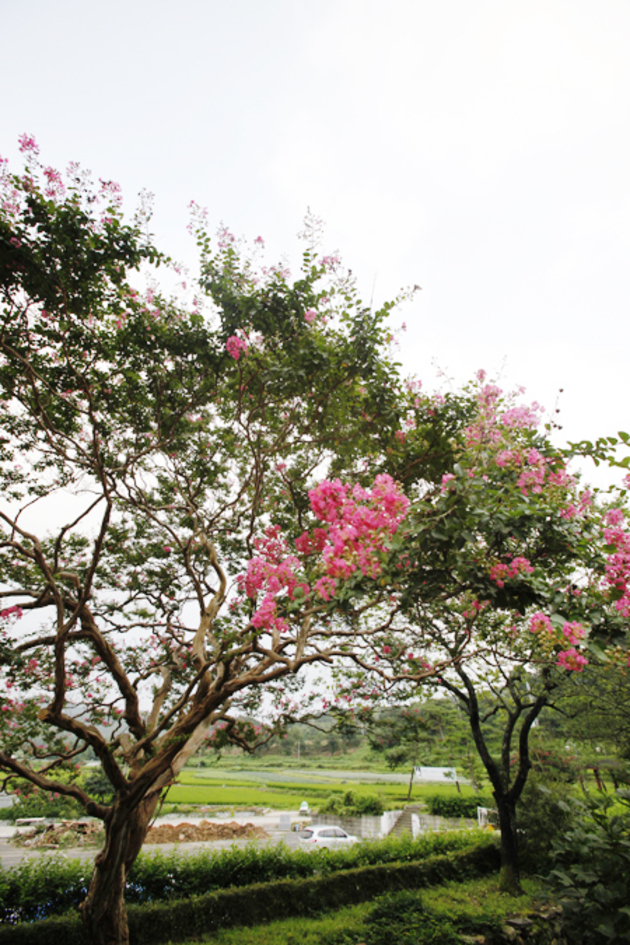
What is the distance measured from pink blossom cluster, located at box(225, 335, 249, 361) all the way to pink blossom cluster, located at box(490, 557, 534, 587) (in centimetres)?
318

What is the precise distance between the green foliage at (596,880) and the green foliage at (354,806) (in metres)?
17.3

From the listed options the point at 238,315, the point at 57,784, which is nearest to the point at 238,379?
the point at 238,315

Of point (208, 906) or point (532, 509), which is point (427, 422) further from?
point (208, 906)

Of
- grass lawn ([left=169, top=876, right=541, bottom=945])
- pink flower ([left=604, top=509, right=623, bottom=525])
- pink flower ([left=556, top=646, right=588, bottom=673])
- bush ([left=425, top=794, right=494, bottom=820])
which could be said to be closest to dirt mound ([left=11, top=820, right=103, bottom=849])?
grass lawn ([left=169, top=876, right=541, bottom=945])

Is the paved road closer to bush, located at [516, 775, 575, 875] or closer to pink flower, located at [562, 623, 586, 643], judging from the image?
bush, located at [516, 775, 575, 875]

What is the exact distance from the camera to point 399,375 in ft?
14.4

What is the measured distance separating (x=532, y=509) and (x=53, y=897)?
709 cm

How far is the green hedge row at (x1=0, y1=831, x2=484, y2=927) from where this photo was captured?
5027mm

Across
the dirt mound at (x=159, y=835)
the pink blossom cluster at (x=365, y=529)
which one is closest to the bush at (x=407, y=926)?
the pink blossom cluster at (x=365, y=529)

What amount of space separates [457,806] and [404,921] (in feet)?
56.1

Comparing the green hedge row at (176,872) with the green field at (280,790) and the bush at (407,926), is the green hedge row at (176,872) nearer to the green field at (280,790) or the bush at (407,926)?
the bush at (407,926)

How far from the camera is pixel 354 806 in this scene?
1783 centimetres

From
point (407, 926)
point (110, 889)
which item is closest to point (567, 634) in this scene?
point (407, 926)

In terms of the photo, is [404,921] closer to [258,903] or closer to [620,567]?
[258,903]
